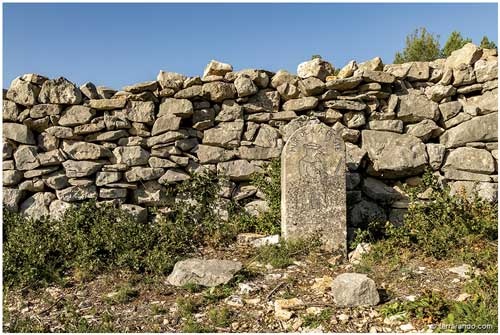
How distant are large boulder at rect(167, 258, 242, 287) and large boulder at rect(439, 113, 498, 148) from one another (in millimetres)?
3681

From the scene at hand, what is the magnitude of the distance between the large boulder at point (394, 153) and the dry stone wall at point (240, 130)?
15mm

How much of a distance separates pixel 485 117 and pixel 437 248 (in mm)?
2365

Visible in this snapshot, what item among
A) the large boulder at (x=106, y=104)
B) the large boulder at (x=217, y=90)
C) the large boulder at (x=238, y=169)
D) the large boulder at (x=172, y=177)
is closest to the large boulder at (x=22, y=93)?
the large boulder at (x=106, y=104)

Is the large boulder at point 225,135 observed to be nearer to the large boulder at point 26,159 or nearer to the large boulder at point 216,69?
the large boulder at point 216,69

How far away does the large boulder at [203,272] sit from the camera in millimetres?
4289

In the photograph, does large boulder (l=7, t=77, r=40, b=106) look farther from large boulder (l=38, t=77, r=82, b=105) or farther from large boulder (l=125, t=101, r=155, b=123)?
large boulder (l=125, t=101, r=155, b=123)

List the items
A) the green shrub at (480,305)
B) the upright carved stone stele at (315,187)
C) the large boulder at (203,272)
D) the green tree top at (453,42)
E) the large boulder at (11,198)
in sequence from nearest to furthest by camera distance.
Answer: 1. the green shrub at (480,305)
2. the large boulder at (203,272)
3. the upright carved stone stele at (315,187)
4. the large boulder at (11,198)
5. the green tree top at (453,42)

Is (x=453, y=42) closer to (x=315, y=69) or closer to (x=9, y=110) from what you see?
(x=315, y=69)

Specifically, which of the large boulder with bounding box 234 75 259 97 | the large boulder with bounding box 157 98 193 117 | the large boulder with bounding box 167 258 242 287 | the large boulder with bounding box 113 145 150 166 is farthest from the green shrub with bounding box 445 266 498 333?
the large boulder with bounding box 113 145 150 166

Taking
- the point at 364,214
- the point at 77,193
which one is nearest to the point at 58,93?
the point at 77,193

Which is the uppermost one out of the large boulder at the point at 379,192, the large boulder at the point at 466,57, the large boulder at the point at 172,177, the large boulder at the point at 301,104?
the large boulder at the point at 466,57

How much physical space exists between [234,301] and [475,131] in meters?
4.32

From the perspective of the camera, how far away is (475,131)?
6.10m

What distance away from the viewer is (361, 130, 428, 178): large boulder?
238 inches
